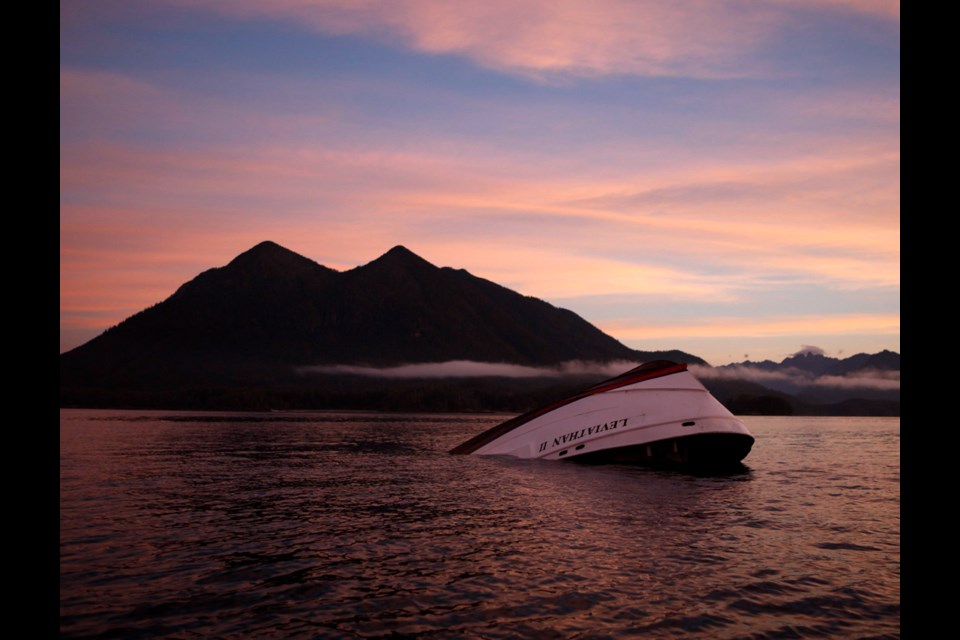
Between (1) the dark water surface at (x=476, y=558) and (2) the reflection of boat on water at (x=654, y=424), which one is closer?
(1) the dark water surface at (x=476, y=558)

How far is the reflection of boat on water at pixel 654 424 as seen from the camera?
39.5 m

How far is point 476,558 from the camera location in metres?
16.6

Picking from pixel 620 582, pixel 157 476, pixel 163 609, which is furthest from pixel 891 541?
pixel 157 476

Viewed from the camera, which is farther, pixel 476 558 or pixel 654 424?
pixel 654 424

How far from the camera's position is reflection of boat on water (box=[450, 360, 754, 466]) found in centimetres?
3947

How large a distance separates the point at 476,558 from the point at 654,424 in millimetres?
25206

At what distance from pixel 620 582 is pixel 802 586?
149 inches

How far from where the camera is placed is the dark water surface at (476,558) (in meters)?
11.8

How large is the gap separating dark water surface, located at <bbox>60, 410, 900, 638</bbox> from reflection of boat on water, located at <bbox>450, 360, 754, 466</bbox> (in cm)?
603

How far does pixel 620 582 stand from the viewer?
46.8 ft

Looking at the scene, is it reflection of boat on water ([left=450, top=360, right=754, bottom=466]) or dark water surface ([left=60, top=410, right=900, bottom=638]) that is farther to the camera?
reflection of boat on water ([left=450, top=360, right=754, bottom=466])

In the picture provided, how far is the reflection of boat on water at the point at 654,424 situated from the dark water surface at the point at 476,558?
6.03 m
